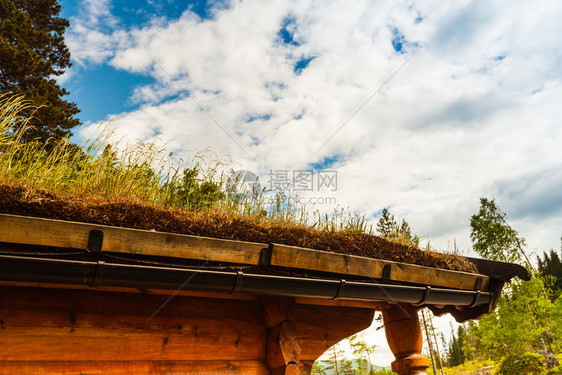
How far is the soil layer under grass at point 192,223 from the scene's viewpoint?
2123 mm

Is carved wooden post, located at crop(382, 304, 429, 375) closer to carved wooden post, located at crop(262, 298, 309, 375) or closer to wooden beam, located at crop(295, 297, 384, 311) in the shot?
wooden beam, located at crop(295, 297, 384, 311)

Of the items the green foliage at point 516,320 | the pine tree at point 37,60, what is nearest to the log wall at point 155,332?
the pine tree at point 37,60

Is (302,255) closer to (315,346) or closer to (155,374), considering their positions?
(315,346)

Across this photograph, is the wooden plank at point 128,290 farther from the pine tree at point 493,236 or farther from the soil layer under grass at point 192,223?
the pine tree at point 493,236

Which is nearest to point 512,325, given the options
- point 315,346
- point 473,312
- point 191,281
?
point 473,312

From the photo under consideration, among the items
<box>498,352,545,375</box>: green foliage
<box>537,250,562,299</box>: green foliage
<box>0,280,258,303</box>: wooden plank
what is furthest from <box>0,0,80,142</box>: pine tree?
<box>537,250,562,299</box>: green foliage

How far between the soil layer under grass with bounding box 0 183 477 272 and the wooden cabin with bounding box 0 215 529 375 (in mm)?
125

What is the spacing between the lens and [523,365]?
72.7 feet

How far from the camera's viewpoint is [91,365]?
2.38 meters

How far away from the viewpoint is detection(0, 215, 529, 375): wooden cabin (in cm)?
210

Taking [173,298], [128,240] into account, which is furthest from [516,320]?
[128,240]

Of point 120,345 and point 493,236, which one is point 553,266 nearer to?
point 493,236

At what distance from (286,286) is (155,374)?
1073 millimetres

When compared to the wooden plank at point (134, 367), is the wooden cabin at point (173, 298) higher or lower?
higher
